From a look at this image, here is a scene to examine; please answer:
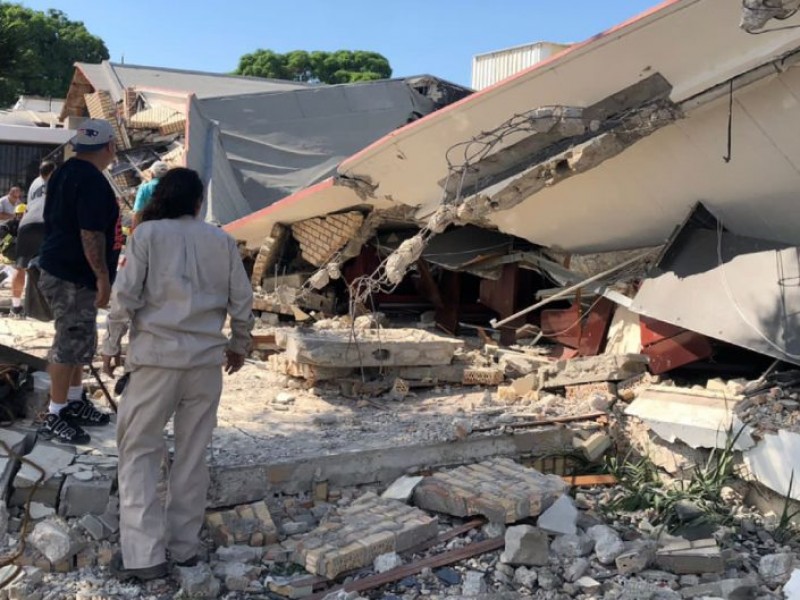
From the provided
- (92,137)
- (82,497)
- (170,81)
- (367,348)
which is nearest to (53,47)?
(170,81)

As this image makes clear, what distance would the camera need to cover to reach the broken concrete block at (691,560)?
3715 millimetres

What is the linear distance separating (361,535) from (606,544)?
4.02 ft

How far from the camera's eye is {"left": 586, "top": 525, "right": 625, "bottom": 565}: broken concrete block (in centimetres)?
373

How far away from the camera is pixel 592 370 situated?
234 inches

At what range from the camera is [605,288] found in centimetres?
632

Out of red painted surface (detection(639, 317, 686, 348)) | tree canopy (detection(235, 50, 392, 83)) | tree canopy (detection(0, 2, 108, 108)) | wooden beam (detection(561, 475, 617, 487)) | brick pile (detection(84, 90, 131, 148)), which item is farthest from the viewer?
tree canopy (detection(235, 50, 392, 83))

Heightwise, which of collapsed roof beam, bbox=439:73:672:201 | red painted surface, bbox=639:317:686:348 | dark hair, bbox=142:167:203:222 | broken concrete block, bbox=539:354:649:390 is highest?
collapsed roof beam, bbox=439:73:672:201

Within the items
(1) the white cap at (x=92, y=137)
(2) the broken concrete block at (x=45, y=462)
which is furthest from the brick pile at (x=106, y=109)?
(2) the broken concrete block at (x=45, y=462)

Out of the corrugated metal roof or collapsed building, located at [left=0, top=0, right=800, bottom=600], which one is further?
the corrugated metal roof

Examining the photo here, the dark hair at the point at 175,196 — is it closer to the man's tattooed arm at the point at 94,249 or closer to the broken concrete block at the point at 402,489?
the man's tattooed arm at the point at 94,249

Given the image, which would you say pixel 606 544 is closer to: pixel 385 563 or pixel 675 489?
pixel 385 563

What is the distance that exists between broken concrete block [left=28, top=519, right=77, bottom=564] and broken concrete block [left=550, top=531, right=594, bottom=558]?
229cm

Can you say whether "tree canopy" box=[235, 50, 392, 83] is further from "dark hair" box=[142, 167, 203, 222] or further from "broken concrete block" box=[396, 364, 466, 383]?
"dark hair" box=[142, 167, 203, 222]

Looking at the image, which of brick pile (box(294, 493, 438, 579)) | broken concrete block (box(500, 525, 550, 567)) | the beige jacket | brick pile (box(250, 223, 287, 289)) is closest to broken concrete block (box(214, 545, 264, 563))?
brick pile (box(294, 493, 438, 579))
